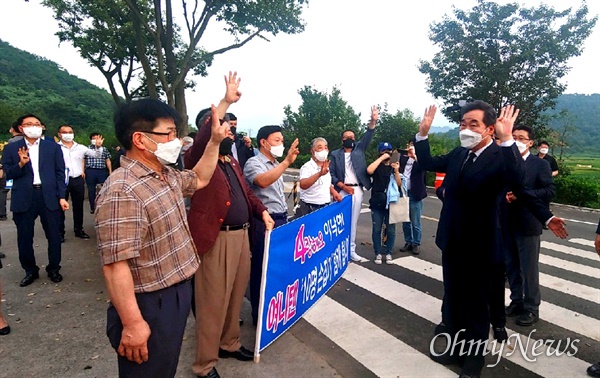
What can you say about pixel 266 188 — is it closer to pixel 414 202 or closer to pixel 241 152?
pixel 241 152

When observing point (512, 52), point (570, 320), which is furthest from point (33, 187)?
point (512, 52)

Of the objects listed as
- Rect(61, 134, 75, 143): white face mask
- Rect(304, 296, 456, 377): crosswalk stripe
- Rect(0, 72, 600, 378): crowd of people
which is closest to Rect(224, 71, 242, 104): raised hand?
Rect(0, 72, 600, 378): crowd of people

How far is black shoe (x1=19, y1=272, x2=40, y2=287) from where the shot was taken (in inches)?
187

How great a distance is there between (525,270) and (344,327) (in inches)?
75.4

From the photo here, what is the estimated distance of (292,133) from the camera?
30734mm

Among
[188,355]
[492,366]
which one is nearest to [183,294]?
[188,355]

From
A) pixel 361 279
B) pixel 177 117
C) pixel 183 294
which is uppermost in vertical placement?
pixel 177 117

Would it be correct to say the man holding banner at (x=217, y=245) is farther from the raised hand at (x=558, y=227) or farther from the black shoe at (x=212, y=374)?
the raised hand at (x=558, y=227)

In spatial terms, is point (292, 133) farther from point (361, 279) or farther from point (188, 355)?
point (188, 355)

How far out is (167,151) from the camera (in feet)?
6.31

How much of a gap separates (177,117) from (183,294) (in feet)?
3.04

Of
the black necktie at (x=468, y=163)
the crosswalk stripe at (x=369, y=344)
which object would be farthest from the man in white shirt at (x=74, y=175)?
the black necktie at (x=468, y=163)

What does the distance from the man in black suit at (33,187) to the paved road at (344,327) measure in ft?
1.18

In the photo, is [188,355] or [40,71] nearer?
[188,355]
